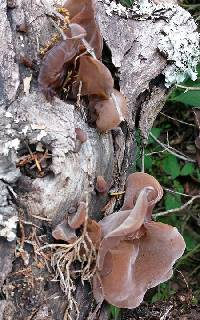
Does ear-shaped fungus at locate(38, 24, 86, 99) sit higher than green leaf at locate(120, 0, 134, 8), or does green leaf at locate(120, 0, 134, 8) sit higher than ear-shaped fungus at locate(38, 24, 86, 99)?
ear-shaped fungus at locate(38, 24, 86, 99)

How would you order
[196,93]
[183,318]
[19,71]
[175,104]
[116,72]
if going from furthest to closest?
1. [175,104]
2. [196,93]
3. [183,318]
4. [116,72]
5. [19,71]

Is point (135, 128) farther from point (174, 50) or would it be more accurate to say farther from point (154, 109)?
point (174, 50)

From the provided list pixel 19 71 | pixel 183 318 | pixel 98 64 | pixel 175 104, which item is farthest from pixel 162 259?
pixel 175 104

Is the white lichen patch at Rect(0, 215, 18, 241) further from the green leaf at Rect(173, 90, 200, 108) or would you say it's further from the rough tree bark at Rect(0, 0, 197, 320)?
the green leaf at Rect(173, 90, 200, 108)

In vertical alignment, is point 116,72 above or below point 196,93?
above

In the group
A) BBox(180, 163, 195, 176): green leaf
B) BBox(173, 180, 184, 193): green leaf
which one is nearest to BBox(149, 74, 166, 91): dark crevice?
BBox(180, 163, 195, 176): green leaf

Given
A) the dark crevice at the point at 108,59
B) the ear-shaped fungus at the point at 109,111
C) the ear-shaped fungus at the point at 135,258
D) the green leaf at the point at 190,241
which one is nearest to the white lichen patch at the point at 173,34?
the dark crevice at the point at 108,59
